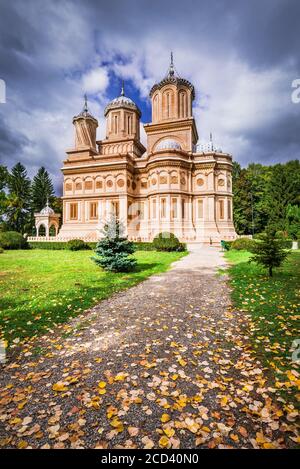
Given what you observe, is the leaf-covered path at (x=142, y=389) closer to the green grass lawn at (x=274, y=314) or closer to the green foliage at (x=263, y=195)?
the green grass lawn at (x=274, y=314)

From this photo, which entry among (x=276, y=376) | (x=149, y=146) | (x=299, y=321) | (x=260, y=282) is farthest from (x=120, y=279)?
(x=149, y=146)

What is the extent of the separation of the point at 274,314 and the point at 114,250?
7725 mm

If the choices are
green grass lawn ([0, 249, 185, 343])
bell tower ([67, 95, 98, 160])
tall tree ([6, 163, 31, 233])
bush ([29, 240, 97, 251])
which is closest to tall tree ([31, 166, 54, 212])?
tall tree ([6, 163, 31, 233])

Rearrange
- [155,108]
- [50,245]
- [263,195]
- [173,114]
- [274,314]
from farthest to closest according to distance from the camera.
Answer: [263,195], [155,108], [173,114], [50,245], [274,314]

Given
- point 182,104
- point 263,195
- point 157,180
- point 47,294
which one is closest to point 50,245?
point 157,180

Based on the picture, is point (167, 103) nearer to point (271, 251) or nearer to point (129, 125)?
point (129, 125)

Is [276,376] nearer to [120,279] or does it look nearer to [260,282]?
[260,282]

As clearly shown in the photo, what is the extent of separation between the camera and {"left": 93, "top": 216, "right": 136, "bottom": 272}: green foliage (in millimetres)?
11109

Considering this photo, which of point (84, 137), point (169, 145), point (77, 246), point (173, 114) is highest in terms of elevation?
point (173, 114)

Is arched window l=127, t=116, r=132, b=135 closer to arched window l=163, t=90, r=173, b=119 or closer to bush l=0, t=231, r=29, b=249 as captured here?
arched window l=163, t=90, r=173, b=119

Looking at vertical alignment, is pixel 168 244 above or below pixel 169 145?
below

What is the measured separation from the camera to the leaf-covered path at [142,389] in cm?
240

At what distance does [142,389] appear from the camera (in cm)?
309

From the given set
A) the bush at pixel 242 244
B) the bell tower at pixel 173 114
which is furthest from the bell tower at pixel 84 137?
the bush at pixel 242 244
